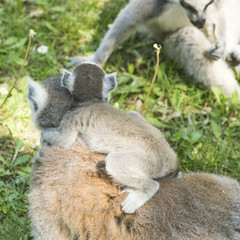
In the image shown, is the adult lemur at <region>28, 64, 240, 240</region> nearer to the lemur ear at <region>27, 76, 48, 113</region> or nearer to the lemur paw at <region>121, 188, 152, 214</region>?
the lemur paw at <region>121, 188, 152, 214</region>

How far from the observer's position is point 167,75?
6934 millimetres

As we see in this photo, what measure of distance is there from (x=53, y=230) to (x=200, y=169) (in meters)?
2.51

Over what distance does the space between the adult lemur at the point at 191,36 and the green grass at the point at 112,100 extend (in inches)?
11.0

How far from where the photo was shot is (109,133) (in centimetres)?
402

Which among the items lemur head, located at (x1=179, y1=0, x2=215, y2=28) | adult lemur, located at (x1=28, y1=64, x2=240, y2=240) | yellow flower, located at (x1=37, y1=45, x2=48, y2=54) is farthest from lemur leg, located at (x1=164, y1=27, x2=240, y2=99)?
adult lemur, located at (x1=28, y1=64, x2=240, y2=240)

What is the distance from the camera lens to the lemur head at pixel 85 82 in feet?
14.2

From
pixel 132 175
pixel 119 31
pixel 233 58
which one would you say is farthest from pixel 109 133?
pixel 233 58

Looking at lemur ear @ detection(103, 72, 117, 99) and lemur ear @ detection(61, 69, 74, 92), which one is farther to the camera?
lemur ear @ detection(103, 72, 117, 99)

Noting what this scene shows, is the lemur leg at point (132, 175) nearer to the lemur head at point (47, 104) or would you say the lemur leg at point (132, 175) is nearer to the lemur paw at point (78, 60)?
the lemur head at point (47, 104)

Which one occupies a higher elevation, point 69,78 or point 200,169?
point 69,78

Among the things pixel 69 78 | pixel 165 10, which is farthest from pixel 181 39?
pixel 69 78

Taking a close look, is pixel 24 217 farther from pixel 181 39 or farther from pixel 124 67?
pixel 181 39

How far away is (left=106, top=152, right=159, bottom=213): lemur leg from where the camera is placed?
12.0 feet

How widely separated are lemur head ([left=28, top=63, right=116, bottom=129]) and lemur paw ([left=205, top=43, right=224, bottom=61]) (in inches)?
105
